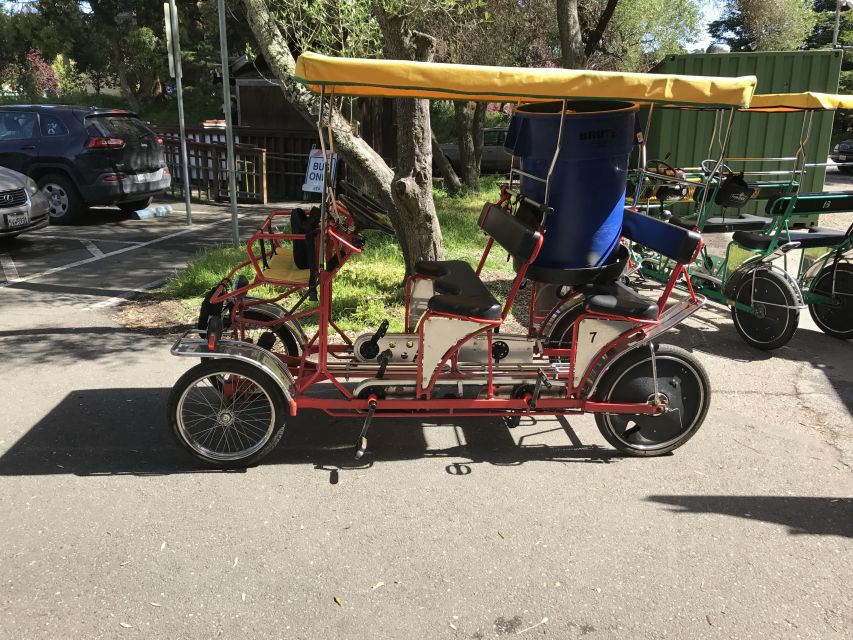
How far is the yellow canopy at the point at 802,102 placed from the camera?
6168 mm

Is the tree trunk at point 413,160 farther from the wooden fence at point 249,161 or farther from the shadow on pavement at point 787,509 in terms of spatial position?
the wooden fence at point 249,161

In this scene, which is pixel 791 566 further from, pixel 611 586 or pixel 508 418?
pixel 508 418

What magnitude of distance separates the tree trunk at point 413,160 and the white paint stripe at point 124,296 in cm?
308

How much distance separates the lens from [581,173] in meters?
4.53

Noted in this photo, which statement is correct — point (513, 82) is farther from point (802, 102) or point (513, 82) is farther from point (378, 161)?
point (378, 161)

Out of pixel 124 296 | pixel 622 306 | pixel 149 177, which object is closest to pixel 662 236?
pixel 622 306

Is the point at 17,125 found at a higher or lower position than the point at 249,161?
higher

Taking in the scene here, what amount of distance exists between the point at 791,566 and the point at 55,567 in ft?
11.4

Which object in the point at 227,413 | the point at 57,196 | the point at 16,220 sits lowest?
the point at 227,413

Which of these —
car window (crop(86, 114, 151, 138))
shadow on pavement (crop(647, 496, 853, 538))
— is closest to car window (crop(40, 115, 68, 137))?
car window (crop(86, 114, 151, 138))

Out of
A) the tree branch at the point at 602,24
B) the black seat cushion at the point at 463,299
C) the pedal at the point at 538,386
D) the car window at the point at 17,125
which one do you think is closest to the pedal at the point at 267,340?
the black seat cushion at the point at 463,299

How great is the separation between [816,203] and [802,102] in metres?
1.09

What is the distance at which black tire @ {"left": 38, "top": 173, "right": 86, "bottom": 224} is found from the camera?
11.8m

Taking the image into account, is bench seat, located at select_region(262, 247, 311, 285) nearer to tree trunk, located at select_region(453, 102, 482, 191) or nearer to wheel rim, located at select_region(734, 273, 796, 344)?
wheel rim, located at select_region(734, 273, 796, 344)
